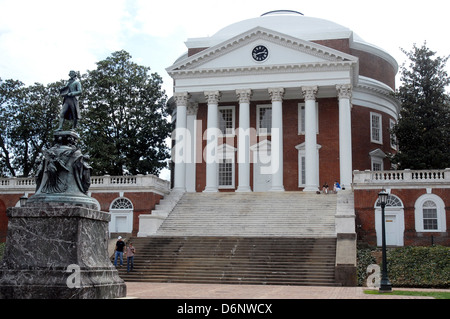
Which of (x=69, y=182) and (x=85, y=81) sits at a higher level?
(x=85, y=81)

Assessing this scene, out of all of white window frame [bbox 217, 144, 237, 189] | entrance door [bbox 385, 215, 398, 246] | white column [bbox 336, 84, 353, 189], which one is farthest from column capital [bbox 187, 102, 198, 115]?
entrance door [bbox 385, 215, 398, 246]

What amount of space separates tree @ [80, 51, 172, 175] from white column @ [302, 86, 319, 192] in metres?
13.8

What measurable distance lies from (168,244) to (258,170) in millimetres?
17052

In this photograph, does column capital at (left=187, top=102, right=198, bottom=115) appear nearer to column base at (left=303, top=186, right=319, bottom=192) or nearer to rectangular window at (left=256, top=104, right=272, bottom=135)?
rectangular window at (left=256, top=104, right=272, bottom=135)

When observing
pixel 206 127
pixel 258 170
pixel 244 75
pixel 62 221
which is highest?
pixel 244 75

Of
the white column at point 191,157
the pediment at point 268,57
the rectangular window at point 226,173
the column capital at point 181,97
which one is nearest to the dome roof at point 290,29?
the pediment at point 268,57

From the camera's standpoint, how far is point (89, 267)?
1380cm

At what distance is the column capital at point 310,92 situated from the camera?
1681 inches

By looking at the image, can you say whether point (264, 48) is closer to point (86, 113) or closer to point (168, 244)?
point (86, 113)

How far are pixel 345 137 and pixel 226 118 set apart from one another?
10.8m

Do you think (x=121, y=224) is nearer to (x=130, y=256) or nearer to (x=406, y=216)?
(x=130, y=256)

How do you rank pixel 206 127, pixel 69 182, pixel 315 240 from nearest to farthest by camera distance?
pixel 69 182
pixel 315 240
pixel 206 127

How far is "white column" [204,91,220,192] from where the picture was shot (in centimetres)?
4303
